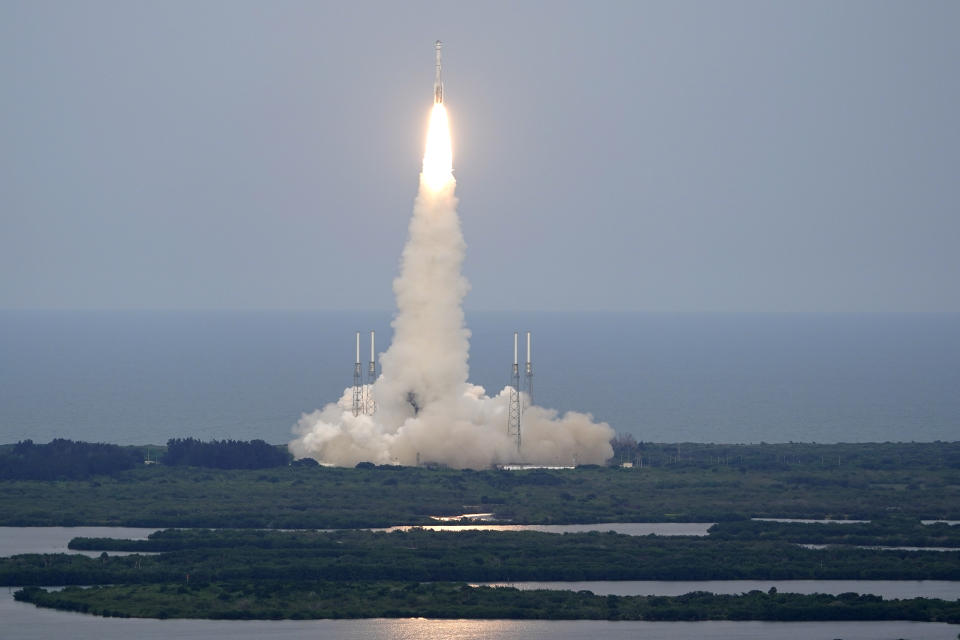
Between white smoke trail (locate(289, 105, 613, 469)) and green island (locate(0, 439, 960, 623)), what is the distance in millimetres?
1722

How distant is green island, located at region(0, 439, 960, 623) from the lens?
249 feet

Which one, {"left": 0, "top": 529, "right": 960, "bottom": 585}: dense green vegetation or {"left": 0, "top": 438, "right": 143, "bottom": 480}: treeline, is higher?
{"left": 0, "top": 438, "right": 143, "bottom": 480}: treeline

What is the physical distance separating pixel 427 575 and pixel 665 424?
7627 centimetres

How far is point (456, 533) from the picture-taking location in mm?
89938

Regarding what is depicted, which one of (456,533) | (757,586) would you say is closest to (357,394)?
(456,533)

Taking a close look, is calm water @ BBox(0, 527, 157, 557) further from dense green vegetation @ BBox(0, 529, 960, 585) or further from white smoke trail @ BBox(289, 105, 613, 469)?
Result: white smoke trail @ BBox(289, 105, 613, 469)

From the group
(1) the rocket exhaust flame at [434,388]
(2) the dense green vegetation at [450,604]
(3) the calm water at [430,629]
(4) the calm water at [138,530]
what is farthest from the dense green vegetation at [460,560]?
(1) the rocket exhaust flame at [434,388]

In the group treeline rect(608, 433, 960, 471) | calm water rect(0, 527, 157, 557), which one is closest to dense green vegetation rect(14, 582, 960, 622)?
calm water rect(0, 527, 157, 557)

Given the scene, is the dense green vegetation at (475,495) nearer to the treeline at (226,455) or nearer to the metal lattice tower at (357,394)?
the treeline at (226,455)

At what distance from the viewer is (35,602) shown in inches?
2990

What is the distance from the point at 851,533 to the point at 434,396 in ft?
84.4

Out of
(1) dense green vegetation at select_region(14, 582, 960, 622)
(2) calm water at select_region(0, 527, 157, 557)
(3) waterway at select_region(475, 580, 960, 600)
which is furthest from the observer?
(2) calm water at select_region(0, 527, 157, 557)

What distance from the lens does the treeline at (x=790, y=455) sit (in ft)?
380

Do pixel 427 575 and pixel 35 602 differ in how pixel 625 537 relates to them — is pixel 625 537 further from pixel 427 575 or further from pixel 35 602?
pixel 35 602
